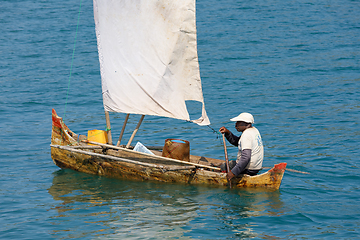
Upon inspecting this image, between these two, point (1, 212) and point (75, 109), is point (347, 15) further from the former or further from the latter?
point (1, 212)

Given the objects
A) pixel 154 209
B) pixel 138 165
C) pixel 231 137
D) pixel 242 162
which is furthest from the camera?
pixel 138 165

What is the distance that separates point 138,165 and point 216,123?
584 cm

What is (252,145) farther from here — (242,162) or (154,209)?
(154,209)

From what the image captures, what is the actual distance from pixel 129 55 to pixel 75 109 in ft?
24.5

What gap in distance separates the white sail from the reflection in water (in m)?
2.00

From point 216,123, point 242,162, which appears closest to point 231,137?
point 242,162

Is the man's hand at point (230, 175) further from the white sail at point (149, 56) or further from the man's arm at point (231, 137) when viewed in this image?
the white sail at point (149, 56)

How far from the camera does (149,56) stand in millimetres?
11844

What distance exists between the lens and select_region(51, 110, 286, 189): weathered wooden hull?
34.8 feet

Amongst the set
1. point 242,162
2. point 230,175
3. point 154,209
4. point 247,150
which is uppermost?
point 247,150

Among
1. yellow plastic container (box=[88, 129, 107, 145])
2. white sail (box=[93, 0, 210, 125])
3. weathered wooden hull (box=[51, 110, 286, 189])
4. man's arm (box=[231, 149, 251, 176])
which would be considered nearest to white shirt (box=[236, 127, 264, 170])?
man's arm (box=[231, 149, 251, 176])

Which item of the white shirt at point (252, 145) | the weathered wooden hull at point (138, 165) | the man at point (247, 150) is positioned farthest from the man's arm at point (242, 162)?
the weathered wooden hull at point (138, 165)

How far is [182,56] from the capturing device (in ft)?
37.7

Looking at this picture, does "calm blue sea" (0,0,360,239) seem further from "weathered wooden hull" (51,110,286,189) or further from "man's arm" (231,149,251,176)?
"man's arm" (231,149,251,176)
